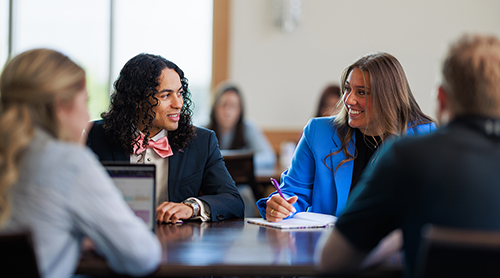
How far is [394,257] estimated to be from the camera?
4.31 feet

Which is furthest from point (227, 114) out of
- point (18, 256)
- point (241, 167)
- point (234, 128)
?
point (18, 256)

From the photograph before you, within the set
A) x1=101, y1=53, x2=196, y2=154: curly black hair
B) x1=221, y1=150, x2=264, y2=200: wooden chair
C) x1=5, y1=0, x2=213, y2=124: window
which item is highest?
x1=5, y1=0, x2=213, y2=124: window

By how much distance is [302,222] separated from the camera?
1750mm

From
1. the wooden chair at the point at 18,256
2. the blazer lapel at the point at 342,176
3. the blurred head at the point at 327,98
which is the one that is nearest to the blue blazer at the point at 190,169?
the blazer lapel at the point at 342,176

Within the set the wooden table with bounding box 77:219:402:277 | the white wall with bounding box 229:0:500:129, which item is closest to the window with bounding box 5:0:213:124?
the white wall with bounding box 229:0:500:129

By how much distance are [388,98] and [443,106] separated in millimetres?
985

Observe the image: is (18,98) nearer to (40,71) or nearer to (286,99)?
(40,71)

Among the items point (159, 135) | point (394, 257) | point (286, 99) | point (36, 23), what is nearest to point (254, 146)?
point (286, 99)

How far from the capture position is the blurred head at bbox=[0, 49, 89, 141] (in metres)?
1.10

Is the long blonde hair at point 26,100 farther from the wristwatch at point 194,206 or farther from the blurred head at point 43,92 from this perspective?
the wristwatch at point 194,206

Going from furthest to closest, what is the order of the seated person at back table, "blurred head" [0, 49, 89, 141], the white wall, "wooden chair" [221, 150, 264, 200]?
the white wall, the seated person at back table, "wooden chair" [221, 150, 264, 200], "blurred head" [0, 49, 89, 141]

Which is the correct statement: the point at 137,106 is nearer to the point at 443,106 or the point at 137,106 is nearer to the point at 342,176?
the point at 342,176

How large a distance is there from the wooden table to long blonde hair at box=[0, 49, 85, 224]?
0.31 meters

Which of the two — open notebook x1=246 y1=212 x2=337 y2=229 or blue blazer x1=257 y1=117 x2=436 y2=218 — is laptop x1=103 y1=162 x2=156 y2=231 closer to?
open notebook x1=246 y1=212 x2=337 y2=229
